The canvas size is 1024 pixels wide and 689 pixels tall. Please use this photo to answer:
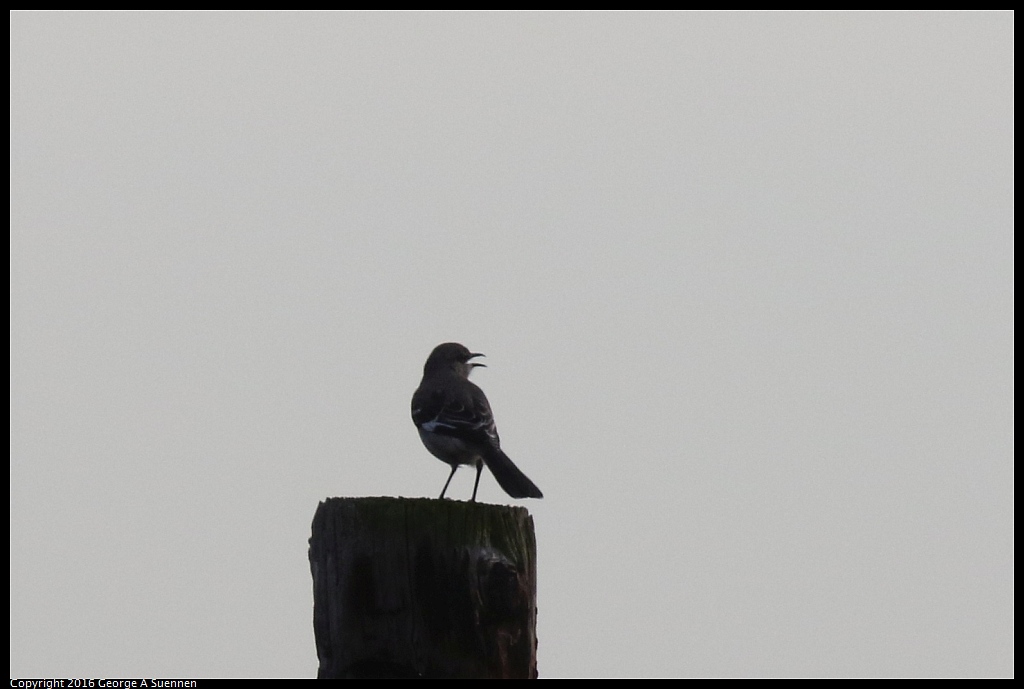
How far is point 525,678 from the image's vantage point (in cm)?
501

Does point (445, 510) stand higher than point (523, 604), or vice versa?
point (445, 510)

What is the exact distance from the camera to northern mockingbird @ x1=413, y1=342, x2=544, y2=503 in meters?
9.31

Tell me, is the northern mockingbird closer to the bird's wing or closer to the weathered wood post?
the bird's wing

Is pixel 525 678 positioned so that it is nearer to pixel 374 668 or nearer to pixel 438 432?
pixel 374 668

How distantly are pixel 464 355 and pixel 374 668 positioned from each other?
21.8 feet

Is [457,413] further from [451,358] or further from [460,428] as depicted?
[451,358]

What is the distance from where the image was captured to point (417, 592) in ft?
15.8

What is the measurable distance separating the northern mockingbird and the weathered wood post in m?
3.94

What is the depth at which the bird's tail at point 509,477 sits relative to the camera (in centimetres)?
884

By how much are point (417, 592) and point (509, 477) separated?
4.31 m

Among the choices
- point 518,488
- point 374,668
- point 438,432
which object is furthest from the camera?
point 438,432

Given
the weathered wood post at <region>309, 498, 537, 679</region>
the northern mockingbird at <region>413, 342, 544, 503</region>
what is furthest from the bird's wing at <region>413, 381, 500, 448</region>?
the weathered wood post at <region>309, 498, 537, 679</region>

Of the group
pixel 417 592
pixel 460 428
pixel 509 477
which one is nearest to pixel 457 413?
pixel 460 428

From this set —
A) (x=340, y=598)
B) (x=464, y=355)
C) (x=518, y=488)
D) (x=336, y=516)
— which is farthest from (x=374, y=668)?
(x=464, y=355)
